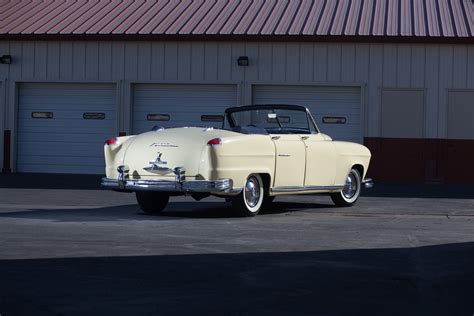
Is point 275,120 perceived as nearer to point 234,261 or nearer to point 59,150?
point 234,261

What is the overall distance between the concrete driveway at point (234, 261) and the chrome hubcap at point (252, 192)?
35 centimetres

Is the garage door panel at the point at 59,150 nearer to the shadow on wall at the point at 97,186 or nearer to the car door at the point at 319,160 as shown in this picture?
the shadow on wall at the point at 97,186

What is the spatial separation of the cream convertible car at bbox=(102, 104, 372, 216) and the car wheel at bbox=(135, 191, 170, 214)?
0.04 feet

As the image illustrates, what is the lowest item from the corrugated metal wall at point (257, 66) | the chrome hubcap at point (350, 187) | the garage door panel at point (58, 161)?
the chrome hubcap at point (350, 187)

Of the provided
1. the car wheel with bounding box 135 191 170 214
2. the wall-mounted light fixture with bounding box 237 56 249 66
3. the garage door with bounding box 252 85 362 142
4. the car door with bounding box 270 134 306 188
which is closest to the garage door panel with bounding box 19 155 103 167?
the wall-mounted light fixture with bounding box 237 56 249 66

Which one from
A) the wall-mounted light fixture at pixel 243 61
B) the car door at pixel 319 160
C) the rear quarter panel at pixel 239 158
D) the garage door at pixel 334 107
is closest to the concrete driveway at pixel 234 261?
the car door at pixel 319 160

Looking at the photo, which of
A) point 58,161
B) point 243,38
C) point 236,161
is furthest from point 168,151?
point 58,161

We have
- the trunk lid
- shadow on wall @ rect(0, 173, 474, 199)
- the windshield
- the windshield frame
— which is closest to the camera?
the trunk lid

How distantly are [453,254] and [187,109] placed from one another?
646 inches

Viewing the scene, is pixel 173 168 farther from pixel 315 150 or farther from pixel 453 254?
pixel 453 254

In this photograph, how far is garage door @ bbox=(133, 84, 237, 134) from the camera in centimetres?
2580

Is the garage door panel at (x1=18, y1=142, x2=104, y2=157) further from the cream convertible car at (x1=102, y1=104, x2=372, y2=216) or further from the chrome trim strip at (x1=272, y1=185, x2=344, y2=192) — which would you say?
the chrome trim strip at (x1=272, y1=185, x2=344, y2=192)

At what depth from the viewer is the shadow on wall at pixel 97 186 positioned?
20.0 m

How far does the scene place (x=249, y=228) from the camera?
489 inches
